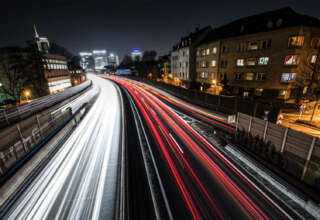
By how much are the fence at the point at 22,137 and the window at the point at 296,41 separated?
109 ft

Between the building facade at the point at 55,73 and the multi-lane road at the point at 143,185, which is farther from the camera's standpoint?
the building facade at the point at 55,73

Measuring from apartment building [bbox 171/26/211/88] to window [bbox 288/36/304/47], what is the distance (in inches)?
903

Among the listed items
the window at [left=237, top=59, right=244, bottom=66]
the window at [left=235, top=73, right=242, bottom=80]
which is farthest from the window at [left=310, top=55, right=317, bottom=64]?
the window at [left=235, top=73, right=242, bottom=80]

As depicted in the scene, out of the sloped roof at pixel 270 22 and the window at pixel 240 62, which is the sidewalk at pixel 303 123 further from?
the sloped roof at pixel 270 22

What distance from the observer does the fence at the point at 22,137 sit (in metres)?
7.72

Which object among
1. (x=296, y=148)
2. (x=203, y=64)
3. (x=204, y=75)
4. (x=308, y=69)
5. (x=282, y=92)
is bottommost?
(x=296, y=148)

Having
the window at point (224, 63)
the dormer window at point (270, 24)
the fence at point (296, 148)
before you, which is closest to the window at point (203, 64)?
the window at point (224, 63)

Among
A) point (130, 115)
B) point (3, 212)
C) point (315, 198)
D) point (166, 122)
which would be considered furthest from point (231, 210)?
point (130, 115)

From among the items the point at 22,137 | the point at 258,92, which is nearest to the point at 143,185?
the point at 22,137

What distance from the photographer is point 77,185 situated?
741cm

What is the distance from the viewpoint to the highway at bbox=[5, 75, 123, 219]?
5969mm

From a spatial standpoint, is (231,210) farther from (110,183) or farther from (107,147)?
(107,147)

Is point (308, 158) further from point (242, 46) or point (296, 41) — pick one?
point (242, 46)

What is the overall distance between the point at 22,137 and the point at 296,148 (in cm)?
1654
